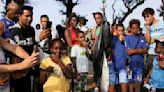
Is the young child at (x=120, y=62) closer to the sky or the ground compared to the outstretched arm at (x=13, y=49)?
closer to the ground

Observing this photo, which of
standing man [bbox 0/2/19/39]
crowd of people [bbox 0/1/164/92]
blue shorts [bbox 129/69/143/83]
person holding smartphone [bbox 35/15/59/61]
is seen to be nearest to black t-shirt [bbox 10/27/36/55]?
crowd of people [bbox 0/1/164/92]

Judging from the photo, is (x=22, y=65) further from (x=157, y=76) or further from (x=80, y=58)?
(x=80, y=58)

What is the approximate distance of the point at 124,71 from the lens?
324 inches

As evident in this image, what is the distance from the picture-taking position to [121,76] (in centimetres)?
823

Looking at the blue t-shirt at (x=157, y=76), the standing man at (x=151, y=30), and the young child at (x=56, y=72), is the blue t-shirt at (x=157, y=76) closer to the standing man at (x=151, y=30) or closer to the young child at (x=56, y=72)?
the standing man at (x=151, y=30)

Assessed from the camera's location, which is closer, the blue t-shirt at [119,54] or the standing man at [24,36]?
the standing man at [24,36]

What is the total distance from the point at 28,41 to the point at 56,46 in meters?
0.43

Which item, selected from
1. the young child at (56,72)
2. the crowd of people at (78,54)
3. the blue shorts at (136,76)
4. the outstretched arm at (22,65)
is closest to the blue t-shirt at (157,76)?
the crowd of people at (78,54)

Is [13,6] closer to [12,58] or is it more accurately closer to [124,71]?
[12,58]

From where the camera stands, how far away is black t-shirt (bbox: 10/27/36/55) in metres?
5.97

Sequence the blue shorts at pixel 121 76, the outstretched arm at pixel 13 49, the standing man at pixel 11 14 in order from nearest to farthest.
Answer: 1. the outstretched arm at pixel 13 49
2. the standing man at pixel 11 14
3. the blue shorts at pixel 121 76

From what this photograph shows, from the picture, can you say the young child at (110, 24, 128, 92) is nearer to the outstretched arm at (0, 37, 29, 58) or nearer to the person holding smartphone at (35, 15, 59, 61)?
the person holding smartphone at (35, 15, 59, 61)

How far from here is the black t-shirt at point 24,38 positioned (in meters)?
5.97

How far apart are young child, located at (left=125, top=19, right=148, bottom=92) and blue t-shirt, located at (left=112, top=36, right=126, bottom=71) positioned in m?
0.11
